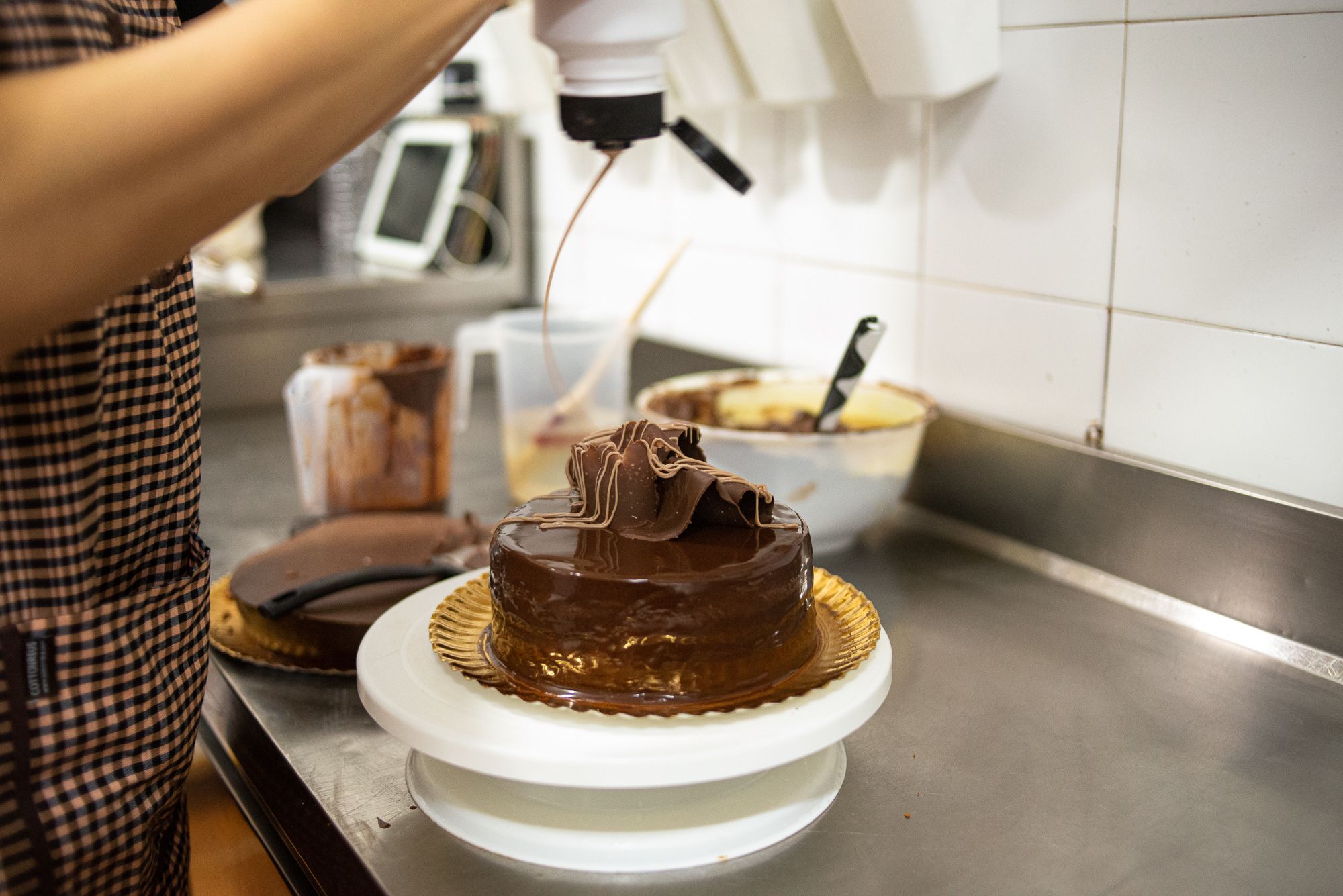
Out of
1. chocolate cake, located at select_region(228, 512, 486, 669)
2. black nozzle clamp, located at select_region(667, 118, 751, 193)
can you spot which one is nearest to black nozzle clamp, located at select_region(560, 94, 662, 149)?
black nozzle clamp, located at select_region(667, 118, 751, 193)

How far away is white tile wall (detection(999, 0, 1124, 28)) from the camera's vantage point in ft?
3.26

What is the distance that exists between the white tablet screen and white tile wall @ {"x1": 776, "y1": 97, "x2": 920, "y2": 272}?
0.80 meters

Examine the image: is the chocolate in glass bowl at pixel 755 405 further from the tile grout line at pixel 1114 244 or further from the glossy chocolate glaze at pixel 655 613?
the glossy chocolate glaze at pixel 655 613

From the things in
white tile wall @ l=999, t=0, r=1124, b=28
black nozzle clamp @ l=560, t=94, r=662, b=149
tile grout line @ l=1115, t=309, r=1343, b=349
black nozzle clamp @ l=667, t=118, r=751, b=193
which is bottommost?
tile grout line @ l=1115, t=309, r=1343, b=349

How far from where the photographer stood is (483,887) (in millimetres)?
654

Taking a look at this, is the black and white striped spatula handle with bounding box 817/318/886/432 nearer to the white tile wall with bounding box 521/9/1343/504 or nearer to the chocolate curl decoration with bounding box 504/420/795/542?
the white tile wall with bounding box 521/9/1343/504

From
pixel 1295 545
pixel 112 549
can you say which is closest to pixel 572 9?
pixel 112 549

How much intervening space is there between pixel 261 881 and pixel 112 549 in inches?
11.7

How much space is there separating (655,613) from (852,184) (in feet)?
2.63

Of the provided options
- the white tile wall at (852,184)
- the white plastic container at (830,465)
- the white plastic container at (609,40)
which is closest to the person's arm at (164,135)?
the white plastic container at (609,40)

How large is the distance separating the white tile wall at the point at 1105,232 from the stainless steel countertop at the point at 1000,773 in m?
0.19

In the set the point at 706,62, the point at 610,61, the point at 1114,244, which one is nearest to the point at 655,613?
the point at 610,61

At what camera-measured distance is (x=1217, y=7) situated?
914mm

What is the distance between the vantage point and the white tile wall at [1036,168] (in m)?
1.02
